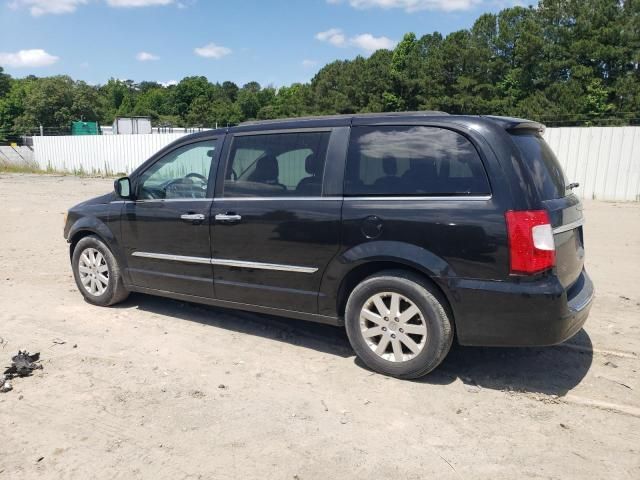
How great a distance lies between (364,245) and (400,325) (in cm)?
64

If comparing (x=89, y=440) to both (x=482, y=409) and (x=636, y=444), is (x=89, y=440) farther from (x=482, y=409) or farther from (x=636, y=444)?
(x=636, y=444)

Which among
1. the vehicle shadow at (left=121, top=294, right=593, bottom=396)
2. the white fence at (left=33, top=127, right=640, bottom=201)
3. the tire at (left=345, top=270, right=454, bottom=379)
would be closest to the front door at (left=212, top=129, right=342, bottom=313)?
the tire at (left=345, top=270, right=454, bottom=379)

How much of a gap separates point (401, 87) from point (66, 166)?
29.4 metres

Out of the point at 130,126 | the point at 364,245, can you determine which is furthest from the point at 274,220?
the point at 130,126

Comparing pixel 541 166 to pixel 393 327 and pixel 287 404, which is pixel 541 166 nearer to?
pixel 393 327

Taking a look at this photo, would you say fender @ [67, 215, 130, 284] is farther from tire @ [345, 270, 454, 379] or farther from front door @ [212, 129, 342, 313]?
tire @ [345, 270, 454, 379]

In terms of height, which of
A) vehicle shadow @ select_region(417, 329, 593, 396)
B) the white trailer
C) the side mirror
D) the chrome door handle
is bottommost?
vehicle shadow @ select_region(417, 329, 593, 396)

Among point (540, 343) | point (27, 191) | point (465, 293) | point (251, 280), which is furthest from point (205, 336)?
point (27, 191)

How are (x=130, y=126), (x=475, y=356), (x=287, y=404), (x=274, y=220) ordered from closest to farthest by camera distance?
(x=287, y=404) → (x=274, y=220) → (x=475, y=356) → (x=130, y=126)

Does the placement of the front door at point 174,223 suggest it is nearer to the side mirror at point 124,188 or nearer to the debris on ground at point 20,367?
the side mirror at point 124,188

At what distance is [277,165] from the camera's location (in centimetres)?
461

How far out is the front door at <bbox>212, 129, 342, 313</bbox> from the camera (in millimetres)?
4281

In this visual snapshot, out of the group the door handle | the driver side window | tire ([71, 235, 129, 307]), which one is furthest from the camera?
tire ([71, 235, 129, 307])

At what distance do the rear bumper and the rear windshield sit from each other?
66 centimetres
